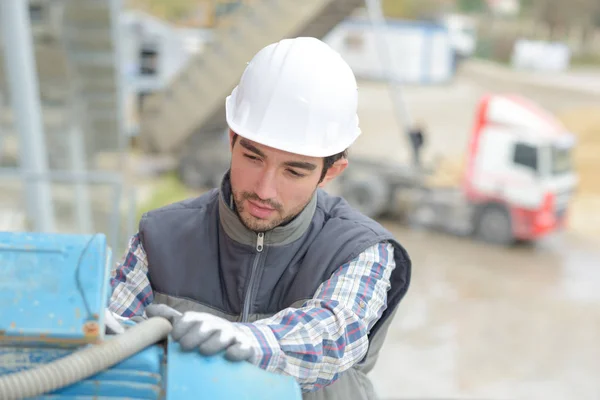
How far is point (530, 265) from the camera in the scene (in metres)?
11.3

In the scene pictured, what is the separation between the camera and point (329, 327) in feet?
4.78

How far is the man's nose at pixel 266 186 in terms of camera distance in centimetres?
156

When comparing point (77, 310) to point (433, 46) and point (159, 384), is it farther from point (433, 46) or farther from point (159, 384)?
point (433, 46)

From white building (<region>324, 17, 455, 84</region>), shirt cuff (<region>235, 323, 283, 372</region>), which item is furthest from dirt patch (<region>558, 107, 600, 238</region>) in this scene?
shirt cuff (<region>235, 323, 283, 372</region>)

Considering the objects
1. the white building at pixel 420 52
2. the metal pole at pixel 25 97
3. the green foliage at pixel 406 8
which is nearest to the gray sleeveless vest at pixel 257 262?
the metal pole at pixel 25 97

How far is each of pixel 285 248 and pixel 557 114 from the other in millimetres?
23535

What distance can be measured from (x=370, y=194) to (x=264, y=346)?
421 inches

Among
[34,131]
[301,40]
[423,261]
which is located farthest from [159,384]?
[423,261]

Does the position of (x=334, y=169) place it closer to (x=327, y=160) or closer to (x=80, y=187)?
(x=327, y=160)

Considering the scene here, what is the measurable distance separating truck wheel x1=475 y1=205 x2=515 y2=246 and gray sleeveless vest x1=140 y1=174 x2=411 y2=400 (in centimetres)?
1014

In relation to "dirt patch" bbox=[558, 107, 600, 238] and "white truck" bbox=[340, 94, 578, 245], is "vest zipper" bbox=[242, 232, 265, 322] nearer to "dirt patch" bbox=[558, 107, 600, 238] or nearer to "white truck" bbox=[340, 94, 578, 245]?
"white truck" bbox=[340, 94, 578, 245]

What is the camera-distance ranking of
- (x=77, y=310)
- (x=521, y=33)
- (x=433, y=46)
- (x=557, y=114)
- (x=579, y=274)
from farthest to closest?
(x=521, y=33)
(x=433, y=46)
(x=557, y=114)
(x=579, y=274)
(x=77, y=310)

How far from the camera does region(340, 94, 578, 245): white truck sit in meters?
11.0

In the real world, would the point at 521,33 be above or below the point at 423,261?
below
